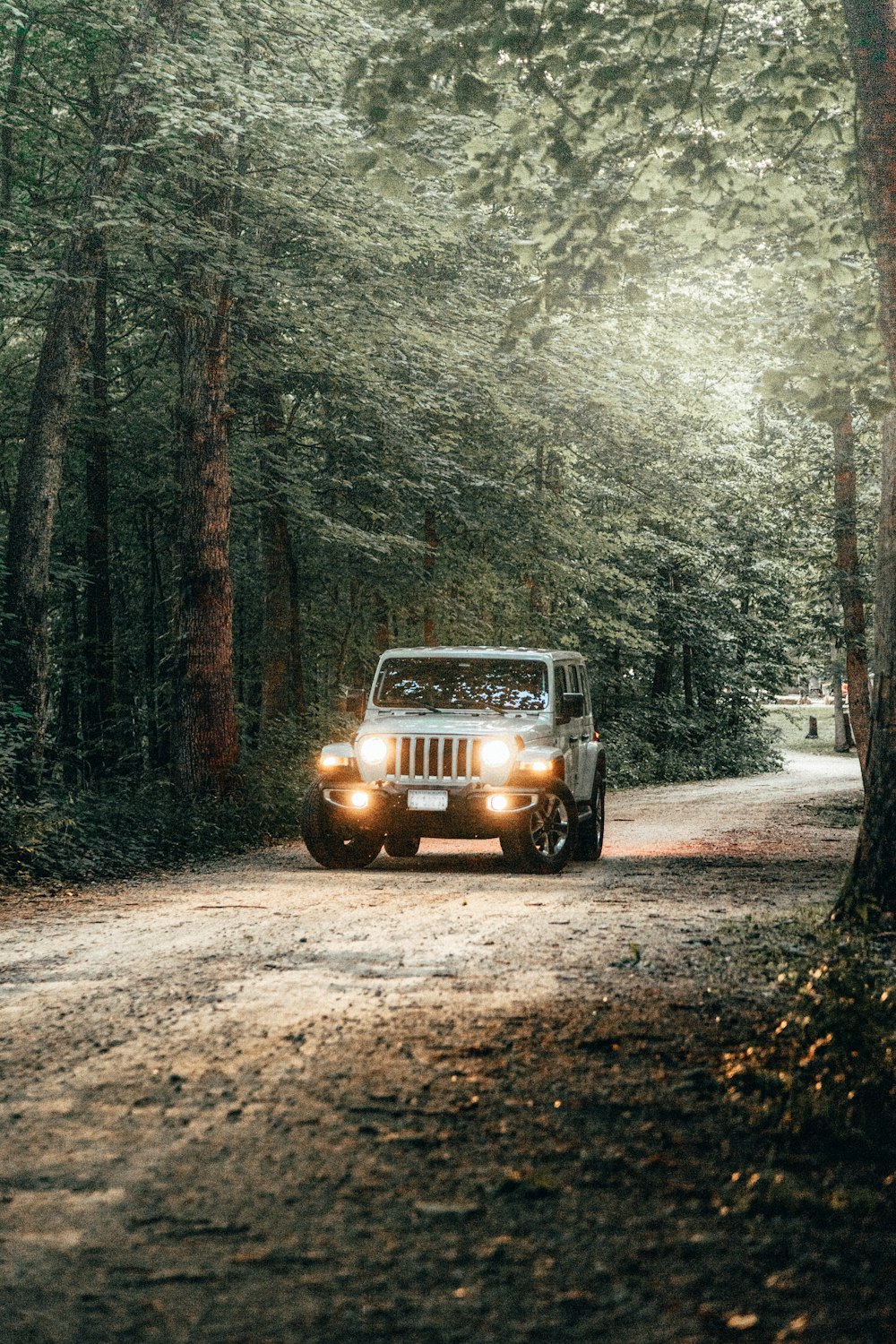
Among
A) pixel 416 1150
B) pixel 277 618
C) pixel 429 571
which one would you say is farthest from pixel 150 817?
pixel 416 1150

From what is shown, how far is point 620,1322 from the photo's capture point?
11.7 feet

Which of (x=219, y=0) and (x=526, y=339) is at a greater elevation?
(x=219, y=0)

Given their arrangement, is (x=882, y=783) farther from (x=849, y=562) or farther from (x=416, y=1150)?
(x=849, y=562)

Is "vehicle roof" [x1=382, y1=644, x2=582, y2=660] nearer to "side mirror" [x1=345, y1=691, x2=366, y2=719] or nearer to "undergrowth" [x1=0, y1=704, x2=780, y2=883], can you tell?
"side mirror" [x1=345, y1=691, x2=366, y2=719]

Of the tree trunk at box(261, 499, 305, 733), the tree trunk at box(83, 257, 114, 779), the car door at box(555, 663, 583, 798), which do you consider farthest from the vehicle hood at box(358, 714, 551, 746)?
the tree trunk at box(83, 257, 114, 779)

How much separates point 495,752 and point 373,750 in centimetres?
127

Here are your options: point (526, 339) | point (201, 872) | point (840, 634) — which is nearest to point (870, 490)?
point (840, 634)

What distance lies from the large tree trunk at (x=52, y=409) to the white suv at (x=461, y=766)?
4055 millimetres

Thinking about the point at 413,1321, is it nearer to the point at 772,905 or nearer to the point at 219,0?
the point at 772,905

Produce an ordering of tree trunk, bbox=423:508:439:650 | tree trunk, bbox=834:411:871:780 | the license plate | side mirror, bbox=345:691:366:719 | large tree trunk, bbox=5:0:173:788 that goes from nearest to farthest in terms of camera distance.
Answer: the license plate, side mirror, bbox=345:691:366:719, large tree trunk, bbox=5:0:173:788, tree trunk, bbox=834:411:871:780, tree trunk, bbox=423:508:439:650

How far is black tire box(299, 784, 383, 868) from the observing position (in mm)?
13727

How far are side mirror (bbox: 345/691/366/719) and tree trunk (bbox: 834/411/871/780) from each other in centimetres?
1242

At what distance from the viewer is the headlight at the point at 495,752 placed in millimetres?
13398

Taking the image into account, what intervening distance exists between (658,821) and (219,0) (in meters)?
13.4
